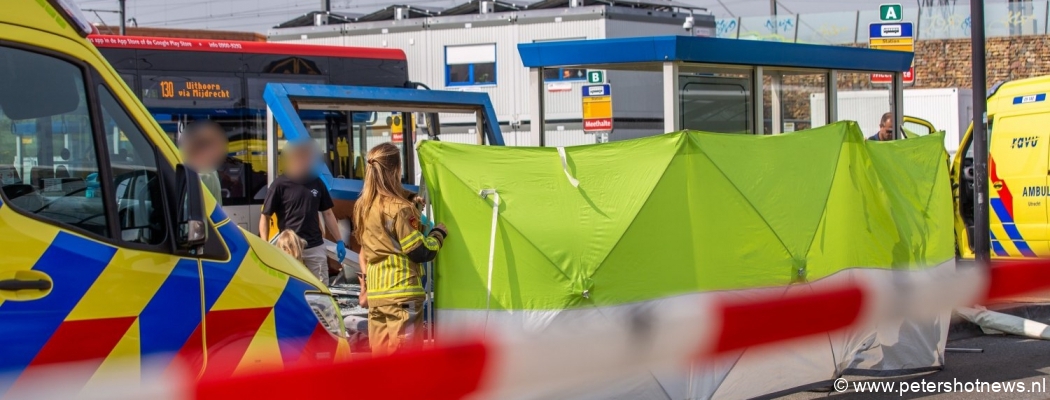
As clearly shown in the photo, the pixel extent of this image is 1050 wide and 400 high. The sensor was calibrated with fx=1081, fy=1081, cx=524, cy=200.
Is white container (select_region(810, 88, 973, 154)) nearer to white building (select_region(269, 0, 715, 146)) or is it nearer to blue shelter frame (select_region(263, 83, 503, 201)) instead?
white building (select_region(269, 0, 715, 146))

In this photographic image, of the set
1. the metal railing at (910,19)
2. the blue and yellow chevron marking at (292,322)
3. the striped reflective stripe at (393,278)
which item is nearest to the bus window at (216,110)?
the striped reflective stripe at (393,278)

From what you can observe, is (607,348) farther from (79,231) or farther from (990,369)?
(990,369)

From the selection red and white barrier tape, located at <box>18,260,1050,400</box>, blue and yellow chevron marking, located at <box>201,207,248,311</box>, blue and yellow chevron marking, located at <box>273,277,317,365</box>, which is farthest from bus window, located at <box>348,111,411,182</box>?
red and white barrier tape, located at <box>18,260,1050,400</box>

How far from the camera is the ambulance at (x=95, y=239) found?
3.37 meters

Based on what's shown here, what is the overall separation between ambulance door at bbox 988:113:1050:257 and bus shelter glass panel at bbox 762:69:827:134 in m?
2.55

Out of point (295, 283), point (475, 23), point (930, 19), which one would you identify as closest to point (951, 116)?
point (475, 23)

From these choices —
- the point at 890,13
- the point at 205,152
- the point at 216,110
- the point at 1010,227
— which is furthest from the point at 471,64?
the point at 205,152

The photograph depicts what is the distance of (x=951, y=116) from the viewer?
67.6 feet

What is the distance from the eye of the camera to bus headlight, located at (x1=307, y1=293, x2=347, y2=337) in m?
4.50

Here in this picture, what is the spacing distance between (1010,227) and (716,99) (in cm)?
452

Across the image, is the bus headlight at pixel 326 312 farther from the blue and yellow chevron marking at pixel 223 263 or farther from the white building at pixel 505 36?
the white building at pixel 505 36

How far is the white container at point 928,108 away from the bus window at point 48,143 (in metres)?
18.5

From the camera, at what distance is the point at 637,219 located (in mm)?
5918

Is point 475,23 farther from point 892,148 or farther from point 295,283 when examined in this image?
point 295,283
